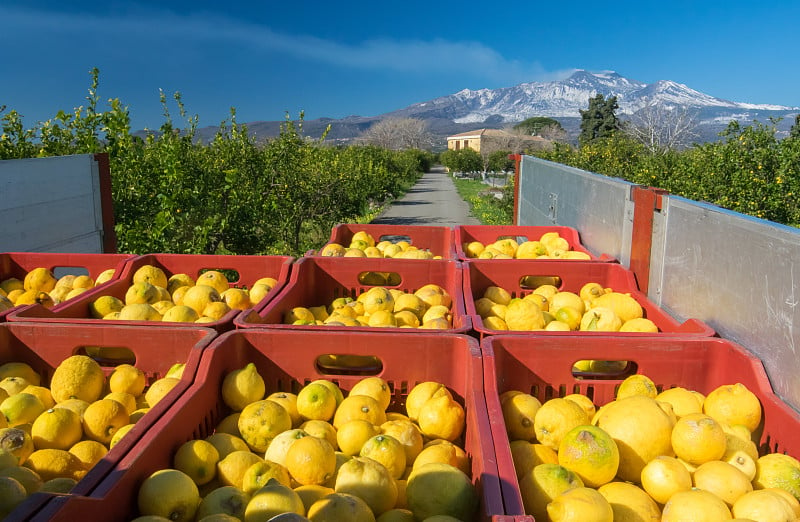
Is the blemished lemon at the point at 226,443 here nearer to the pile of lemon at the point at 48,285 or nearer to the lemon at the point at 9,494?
the lemon at the point at 9,494

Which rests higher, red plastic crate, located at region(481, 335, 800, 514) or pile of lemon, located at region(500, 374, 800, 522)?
red plastic crate, located at region(481, 335, 800, 514)

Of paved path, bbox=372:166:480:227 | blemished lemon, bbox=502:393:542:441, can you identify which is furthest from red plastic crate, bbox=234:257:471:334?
paved path, bbox=372:166:480:227

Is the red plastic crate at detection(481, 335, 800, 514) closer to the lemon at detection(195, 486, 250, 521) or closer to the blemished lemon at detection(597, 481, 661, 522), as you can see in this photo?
the blemished lemon at detection(597, 481, 661, 522)

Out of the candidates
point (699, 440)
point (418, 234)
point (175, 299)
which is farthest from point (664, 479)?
point (418, 234)

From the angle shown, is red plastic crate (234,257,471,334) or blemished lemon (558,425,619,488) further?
red plastic crate (234,257,471,334)

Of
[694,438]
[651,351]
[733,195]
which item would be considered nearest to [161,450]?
[694,438]

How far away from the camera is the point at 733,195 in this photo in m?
13.3

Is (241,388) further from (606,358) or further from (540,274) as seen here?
(540,274)

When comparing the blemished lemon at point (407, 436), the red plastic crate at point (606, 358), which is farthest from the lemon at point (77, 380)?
the red plastic crate at point (606, 358)

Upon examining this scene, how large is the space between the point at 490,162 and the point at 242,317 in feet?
218

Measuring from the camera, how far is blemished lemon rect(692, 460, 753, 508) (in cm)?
185

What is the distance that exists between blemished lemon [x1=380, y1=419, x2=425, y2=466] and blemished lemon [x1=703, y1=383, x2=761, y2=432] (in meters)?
1.07

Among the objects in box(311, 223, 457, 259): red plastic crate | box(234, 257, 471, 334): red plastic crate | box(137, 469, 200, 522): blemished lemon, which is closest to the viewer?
box(137, 469, 200, 522): blemished lemon

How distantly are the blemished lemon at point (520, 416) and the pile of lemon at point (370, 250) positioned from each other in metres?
2.24
